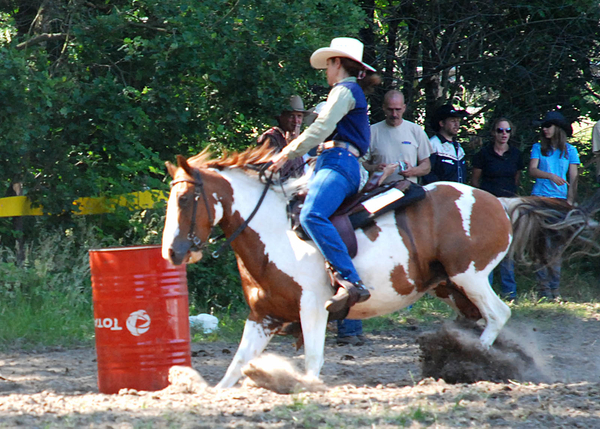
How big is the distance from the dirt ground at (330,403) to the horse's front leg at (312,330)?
221mm

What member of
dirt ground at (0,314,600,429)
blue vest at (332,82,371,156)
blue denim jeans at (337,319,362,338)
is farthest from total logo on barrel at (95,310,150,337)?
blue denim jeans at (337,319,362,338)

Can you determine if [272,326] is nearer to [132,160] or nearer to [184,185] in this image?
[184,185]

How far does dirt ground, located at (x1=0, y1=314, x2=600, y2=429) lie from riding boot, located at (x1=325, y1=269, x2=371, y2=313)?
534 mm

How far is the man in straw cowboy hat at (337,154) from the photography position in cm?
523

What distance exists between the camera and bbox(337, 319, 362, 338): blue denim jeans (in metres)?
7.92

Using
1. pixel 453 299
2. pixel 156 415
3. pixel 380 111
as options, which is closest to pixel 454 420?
pixel 156 415

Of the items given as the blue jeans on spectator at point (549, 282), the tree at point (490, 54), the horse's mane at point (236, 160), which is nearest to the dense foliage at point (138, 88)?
the tree at point (490, 54)

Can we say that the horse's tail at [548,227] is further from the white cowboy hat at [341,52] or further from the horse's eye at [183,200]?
the horse's eye at [183,200]

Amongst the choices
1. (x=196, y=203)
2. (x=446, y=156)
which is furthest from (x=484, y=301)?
(x=446, y=156)

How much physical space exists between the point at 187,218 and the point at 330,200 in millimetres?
953

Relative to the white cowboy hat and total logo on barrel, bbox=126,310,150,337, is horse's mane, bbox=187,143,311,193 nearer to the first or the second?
the white cowboy hat

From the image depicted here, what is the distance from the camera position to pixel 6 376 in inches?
248

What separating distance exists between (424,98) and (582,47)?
2309 mm

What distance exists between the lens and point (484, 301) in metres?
5.79
